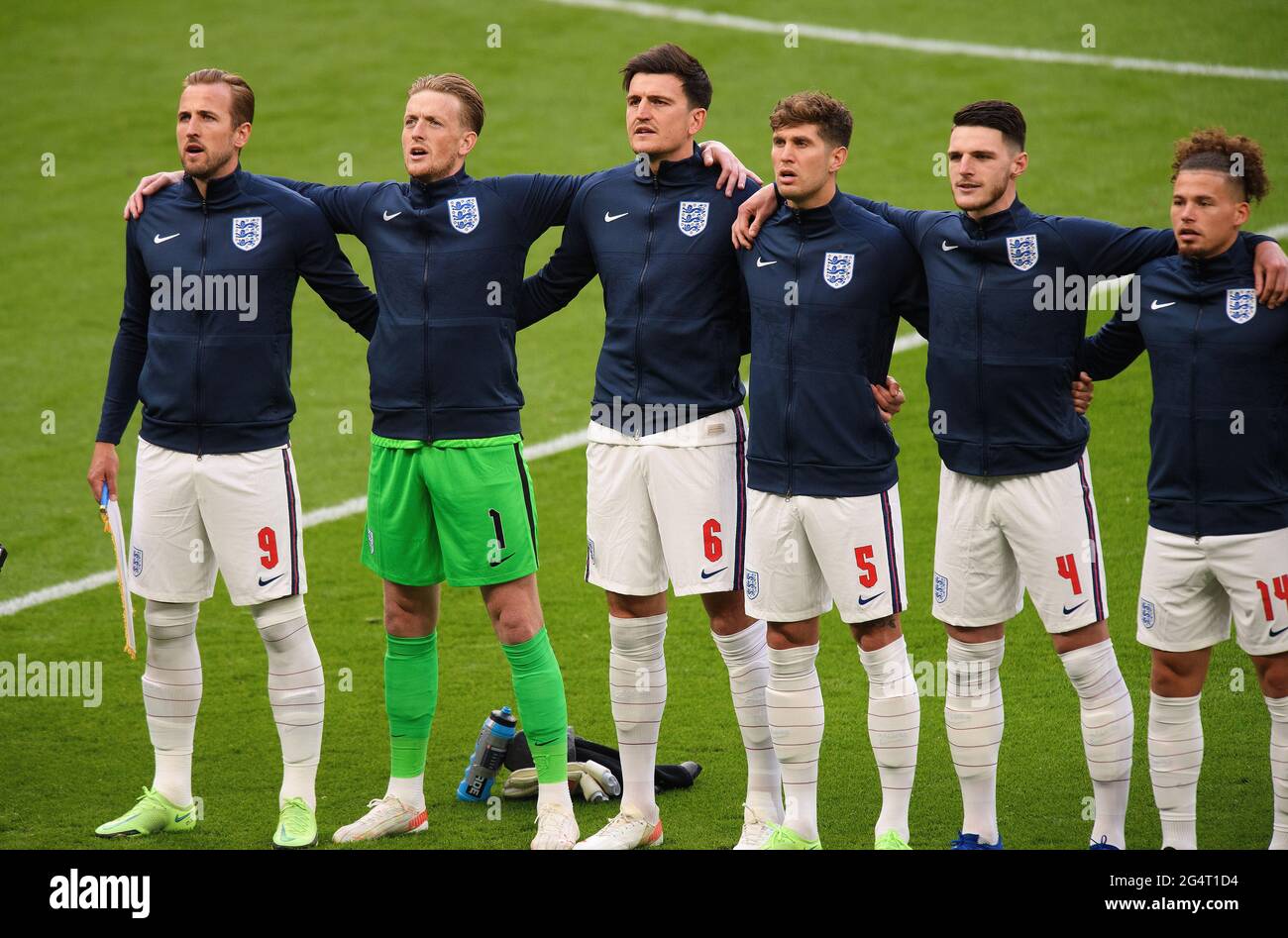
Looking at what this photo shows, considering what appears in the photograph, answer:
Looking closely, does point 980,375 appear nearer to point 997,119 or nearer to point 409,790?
point 997,119

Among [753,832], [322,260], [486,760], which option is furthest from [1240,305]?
[486,760]

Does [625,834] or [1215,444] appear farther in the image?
[625,834]

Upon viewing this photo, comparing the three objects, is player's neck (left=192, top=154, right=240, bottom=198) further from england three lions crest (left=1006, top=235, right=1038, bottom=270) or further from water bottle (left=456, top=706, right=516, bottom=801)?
england three lions crest (left=1006, top=235, right=1038, bottom=270)

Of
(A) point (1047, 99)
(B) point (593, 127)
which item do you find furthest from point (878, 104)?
(B) point (593, 127)

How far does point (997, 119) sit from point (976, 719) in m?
2.14

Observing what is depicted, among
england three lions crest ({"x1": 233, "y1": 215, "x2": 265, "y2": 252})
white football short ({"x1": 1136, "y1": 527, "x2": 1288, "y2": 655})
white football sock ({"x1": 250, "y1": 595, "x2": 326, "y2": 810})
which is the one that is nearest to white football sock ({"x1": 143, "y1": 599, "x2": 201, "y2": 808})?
white football sock ({"x1": 250, "y1": 595, "x2": 326, "y2": 810})

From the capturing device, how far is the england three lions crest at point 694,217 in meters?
6.22

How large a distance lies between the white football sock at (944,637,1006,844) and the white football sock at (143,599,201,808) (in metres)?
2.94

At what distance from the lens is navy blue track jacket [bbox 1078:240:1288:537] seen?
5.66 metres

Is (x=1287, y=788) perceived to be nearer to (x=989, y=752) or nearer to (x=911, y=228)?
(x=989, y=752)

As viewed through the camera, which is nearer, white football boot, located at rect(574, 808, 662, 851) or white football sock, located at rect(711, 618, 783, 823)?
white football boot, located at rect(574, 808, 662, 851)

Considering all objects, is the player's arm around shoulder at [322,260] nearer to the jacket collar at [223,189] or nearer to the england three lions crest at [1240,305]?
the jacket collar at [223,189]

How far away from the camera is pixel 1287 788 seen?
19.3 feet

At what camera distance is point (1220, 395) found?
5691mm
